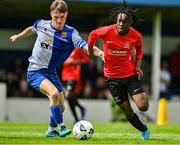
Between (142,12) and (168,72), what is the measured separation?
7.98 feet

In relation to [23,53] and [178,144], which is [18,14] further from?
[178,144]

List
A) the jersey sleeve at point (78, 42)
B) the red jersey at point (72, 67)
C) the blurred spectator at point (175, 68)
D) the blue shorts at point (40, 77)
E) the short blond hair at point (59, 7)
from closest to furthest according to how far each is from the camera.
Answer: the short blond hair at point (59, 7) < the jersey sleeve at point (78, 42) < the blue shorts at point (40, 77) < the red jersey at point (72, 67) < the blurred spectator at point (175, 68)

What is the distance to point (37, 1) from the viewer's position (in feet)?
79.8

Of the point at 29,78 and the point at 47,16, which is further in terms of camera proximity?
the point at 47,16

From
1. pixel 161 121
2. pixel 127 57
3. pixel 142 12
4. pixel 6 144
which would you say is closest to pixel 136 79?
pixel 127 57

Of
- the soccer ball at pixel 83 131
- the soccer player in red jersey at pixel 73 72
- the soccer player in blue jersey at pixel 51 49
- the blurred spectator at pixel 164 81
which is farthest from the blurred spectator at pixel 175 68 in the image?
the soccer ball at pixel 83 131

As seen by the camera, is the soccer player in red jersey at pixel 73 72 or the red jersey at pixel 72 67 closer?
the soccer player in red jersey at pixel 73 72

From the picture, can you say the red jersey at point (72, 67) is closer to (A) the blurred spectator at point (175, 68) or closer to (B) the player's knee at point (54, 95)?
→ (B) the player's knee at point (54, 95)

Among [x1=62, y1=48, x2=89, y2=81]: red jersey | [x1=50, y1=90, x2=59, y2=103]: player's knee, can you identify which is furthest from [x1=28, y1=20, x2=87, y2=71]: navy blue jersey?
[x1=62, y1=48, x2=89, y2=81]: red jersey

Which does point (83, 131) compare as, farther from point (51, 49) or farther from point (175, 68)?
point (175, 68)

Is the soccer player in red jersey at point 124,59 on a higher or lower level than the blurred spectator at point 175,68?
higher

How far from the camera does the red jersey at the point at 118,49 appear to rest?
Answer: 1311 centimetres

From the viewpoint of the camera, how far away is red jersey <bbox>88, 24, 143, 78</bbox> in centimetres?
1311

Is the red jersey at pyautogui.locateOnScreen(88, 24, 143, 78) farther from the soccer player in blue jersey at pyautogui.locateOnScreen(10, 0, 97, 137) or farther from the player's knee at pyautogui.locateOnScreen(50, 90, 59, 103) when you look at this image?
the player's knee at pyautogui.locateOnScreen(50, 90, 59, 103)
